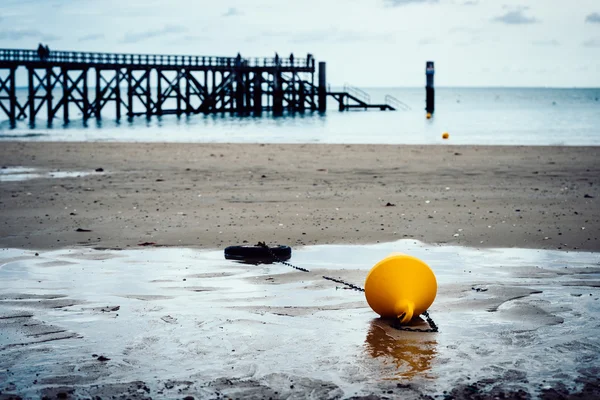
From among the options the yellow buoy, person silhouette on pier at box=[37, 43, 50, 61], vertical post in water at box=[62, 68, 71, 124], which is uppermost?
person silhouette on pier at box=[37, 43, 50, 61]

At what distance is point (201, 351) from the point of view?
15.3ft

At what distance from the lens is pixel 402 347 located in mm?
4762

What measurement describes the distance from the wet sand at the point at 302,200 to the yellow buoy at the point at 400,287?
119 inches

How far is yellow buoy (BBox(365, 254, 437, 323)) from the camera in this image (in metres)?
5.27

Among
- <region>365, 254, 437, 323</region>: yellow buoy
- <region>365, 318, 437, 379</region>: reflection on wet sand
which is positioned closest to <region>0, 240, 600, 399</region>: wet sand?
<region>365, 318, 437, 379</region>: reflection on wet sand

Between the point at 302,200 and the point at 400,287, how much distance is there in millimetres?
Answer: 6040

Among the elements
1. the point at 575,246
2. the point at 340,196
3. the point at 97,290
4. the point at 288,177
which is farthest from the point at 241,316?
the point at 288,177

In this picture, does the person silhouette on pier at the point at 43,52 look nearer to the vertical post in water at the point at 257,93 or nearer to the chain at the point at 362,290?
the vertical post in water at the point at 257,93

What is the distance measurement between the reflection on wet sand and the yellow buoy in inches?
4.0

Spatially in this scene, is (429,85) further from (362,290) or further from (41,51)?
(362,290)

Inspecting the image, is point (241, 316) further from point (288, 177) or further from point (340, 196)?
point (288, 177)

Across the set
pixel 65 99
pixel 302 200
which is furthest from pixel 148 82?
pixel 302 200

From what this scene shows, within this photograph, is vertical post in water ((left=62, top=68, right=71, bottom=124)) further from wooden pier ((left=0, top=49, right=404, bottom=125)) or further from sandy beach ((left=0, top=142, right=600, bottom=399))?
sandy beach ((left=0, top=142, right=600, bottom=399))

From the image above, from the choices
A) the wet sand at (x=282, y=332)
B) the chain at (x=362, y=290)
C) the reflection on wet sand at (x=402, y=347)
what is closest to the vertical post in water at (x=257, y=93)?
the chain at (x=362, y=290)
